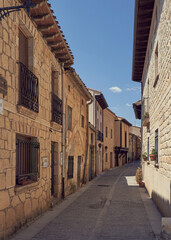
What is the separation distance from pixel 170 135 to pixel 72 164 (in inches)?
271

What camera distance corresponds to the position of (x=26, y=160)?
23.5ft

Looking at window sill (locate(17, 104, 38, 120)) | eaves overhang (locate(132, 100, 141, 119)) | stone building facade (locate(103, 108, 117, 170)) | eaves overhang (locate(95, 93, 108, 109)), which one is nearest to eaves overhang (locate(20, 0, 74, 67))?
window sill (locate(17, 104, 38, 120))

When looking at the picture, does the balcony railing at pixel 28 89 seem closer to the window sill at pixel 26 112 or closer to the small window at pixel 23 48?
the window sill at pixel 26 112

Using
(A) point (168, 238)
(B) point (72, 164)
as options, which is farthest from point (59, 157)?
(A) point (168, 238)

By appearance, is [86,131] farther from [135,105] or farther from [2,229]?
[2,229]

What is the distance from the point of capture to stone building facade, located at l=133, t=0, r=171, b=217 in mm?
7008

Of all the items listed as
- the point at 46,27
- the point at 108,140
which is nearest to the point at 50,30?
the point at 46,27

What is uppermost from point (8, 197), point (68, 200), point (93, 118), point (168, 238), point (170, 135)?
point (93, 118)

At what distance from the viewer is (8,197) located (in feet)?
18.5

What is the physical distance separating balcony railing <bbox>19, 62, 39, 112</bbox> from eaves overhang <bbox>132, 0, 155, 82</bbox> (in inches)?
202

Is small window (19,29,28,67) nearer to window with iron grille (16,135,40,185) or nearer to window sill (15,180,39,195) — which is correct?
window with iron grille (16,135,40,185)

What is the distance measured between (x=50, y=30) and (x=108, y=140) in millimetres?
23483

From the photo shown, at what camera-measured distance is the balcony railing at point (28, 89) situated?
254 inches

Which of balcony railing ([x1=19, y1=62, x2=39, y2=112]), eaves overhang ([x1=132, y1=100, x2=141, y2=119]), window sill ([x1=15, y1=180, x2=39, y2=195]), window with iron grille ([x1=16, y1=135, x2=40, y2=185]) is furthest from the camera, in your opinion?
eaves overhang ([x1=132, y1=100, x2=141, y2=119])
